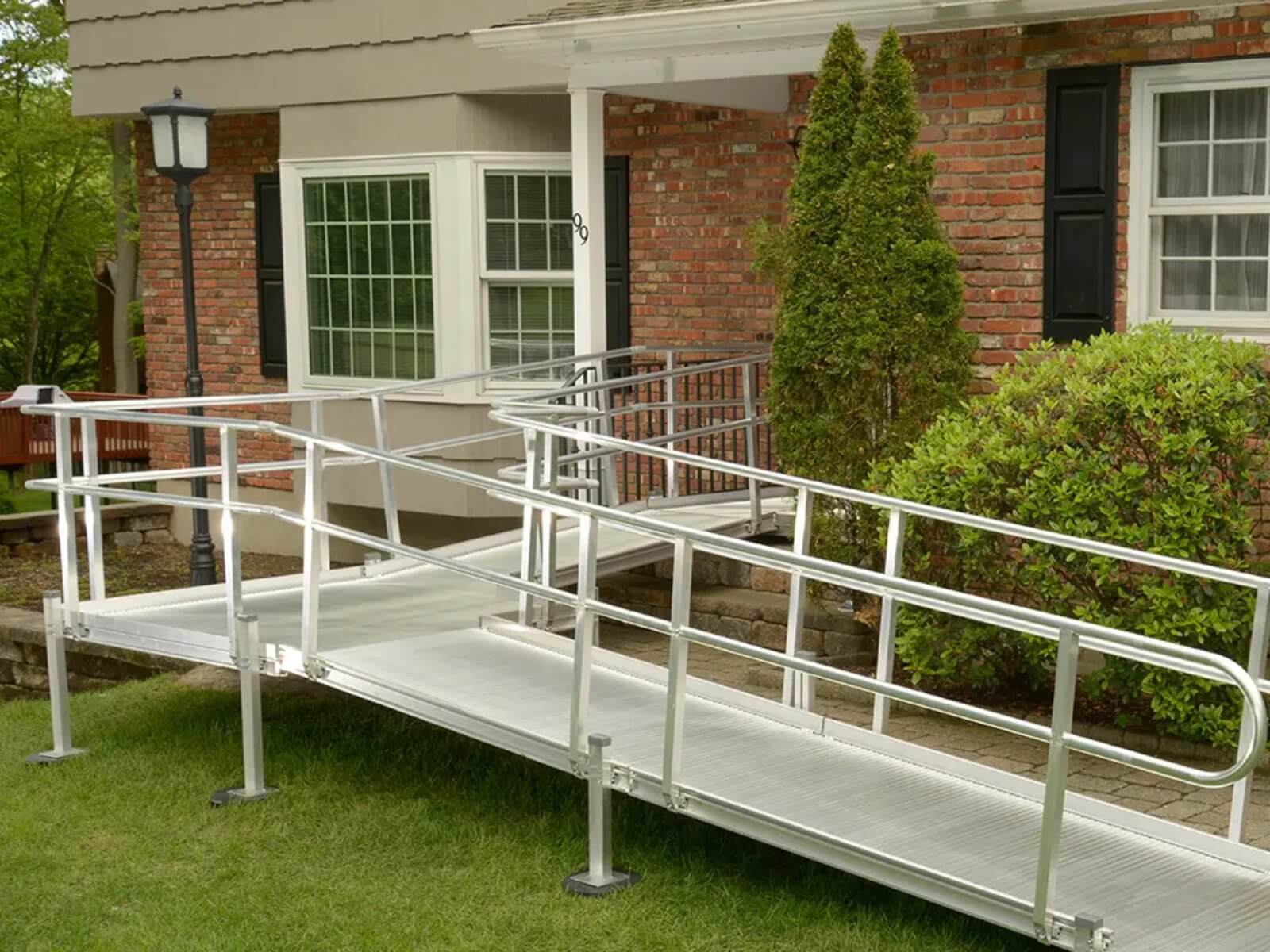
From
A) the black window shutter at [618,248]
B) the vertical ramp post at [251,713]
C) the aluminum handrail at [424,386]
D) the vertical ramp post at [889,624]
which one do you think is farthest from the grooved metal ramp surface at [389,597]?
the black window shutter at [618,248]

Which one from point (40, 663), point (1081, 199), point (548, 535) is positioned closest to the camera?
point (548, 535)

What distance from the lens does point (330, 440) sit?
763 centimetres

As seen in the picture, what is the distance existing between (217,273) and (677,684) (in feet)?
33.9

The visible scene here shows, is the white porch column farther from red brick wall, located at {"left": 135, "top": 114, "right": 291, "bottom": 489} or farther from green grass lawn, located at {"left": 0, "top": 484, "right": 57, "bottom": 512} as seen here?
green grass lawn, located at {"left": 0, "top": 484, "right": 57, "bottom": 512}

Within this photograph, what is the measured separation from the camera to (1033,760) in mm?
7617

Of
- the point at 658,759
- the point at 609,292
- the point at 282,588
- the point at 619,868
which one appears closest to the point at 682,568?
the point at 658,759

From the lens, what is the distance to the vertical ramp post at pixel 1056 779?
5020 mm

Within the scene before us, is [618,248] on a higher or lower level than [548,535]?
higher

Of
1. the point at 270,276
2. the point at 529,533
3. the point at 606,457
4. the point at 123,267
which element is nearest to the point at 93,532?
the point at 529,533

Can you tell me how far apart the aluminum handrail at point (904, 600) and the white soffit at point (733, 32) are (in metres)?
3.50

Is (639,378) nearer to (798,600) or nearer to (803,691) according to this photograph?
(798,600)

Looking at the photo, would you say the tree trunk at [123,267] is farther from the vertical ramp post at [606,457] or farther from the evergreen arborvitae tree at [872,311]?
the evergreen arborvitae tree at [872,311]

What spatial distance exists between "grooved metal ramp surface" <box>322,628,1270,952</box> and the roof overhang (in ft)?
12.3

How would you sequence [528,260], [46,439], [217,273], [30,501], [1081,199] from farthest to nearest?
[30,501] < [46,439] < [217,273] < [528,260] < [1081,199]
